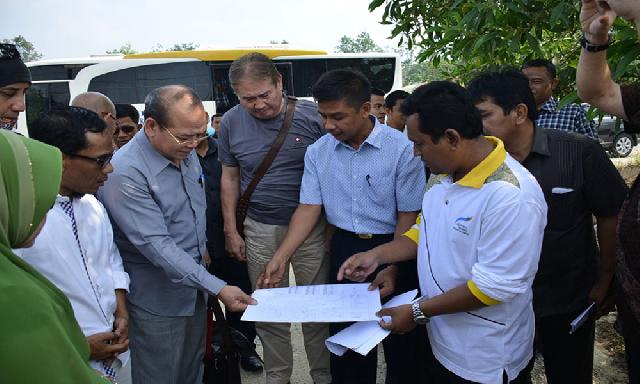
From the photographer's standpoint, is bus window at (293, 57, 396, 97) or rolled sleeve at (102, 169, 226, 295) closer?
rolled sleeve at (102, 169, 226, 295)

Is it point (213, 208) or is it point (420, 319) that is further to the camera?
point (213, 208)

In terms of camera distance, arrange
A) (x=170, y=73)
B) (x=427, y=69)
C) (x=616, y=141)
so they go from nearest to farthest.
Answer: (x=170, y=73)
(x=616, y=141)
(x=427, y=69)

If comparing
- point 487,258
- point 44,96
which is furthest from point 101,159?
point 44,96

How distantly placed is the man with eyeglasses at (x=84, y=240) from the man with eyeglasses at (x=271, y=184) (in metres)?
0.98

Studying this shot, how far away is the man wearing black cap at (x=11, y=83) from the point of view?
8.06 ft

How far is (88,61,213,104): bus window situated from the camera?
11945 millimetres

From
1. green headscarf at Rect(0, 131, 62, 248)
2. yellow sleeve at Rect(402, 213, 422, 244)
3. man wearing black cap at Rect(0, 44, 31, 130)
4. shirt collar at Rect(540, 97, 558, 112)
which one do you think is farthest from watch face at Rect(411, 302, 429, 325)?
shirt collar at Rect(540, 97, 558, 112)

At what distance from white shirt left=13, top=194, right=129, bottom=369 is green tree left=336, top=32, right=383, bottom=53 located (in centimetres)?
4199

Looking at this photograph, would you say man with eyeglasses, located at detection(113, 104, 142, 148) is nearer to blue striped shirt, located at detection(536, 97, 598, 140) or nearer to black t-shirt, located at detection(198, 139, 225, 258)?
black t-shirt, located at detection(198, 139, 225, 258)

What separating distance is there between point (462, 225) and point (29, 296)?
3.97ft

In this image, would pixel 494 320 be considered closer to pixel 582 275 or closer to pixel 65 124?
pixel 582 275

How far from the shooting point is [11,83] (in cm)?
248

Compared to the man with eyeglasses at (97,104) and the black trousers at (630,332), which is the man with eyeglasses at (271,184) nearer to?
the man with eyeglasses at (97,104)

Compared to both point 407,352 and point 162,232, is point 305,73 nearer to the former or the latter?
point 407,352
